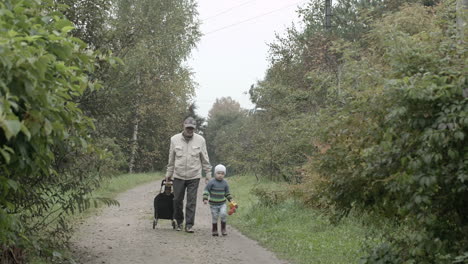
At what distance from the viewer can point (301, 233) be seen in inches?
477

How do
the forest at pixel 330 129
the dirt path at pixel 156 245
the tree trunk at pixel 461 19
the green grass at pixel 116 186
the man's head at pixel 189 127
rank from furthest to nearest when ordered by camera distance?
the green grass at pixel 116 186 < the man's head at pixel 189 127 < the dirt path at pixel 156 245 < the tree trunk at pixel 461 19 < the forest at pixel 330 129

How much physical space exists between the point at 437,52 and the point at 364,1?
31881 mm

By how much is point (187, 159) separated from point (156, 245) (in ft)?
8.50

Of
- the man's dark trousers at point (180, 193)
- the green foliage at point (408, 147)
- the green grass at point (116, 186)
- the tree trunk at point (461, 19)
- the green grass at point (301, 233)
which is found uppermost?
the tree trunk at point (461, 19)

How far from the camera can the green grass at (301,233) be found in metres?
9.93

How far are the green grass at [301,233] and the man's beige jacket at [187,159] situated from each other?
172cm

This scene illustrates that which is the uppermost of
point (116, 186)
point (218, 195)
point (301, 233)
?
point (218, 195)

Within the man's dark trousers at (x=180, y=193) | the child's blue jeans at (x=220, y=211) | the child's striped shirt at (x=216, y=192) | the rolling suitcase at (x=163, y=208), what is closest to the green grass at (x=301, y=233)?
the child's blue jeans at (x=220, y=211)

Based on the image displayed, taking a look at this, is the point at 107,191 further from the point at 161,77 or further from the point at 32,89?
the point at 32,89

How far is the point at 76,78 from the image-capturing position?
384cm

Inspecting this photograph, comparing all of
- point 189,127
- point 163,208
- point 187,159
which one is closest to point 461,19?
point 189,127

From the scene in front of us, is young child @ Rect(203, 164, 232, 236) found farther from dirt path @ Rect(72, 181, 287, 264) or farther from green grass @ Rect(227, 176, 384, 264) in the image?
green grass @ Rect(227, 176, 384, 264)

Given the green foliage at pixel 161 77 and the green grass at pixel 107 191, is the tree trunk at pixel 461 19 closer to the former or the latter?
the green grass at pixel 107 191

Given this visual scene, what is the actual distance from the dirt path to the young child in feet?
1.39
